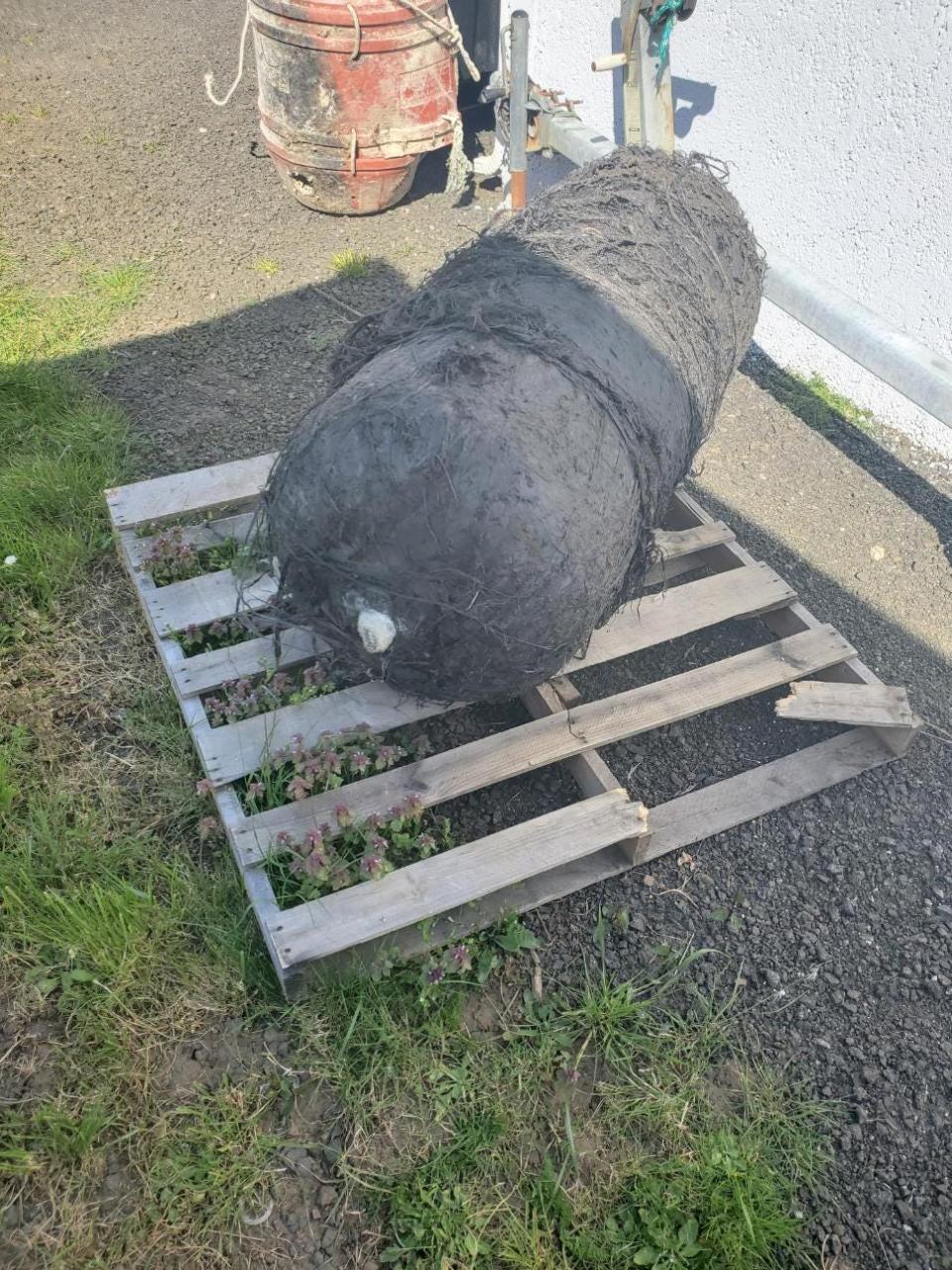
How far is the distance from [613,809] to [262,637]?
0.99m

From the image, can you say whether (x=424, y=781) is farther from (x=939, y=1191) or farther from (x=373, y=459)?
(x=939, y=1191)

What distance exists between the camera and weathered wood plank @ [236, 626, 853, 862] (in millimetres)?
2070

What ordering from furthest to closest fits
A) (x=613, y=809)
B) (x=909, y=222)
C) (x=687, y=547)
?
(x=909, y=222), (x=687, y=547), (x=613, y=809)

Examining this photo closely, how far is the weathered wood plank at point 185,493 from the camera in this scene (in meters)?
2.67

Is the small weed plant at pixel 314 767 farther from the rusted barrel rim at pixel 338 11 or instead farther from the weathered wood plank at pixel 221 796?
the rusted barrel rim at pixel 338 11

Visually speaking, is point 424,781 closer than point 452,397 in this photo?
No

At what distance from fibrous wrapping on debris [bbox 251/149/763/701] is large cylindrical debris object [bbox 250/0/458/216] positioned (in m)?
2.09

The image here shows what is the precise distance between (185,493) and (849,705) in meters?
1.95

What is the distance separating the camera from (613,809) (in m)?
2.12

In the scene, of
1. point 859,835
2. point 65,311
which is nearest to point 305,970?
point 859,835

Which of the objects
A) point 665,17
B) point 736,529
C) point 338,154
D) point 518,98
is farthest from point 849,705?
point 338,154

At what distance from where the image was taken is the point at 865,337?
2693 millimetres

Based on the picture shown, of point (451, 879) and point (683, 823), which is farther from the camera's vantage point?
point (683, 823)

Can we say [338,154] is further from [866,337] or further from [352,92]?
[866,337]
